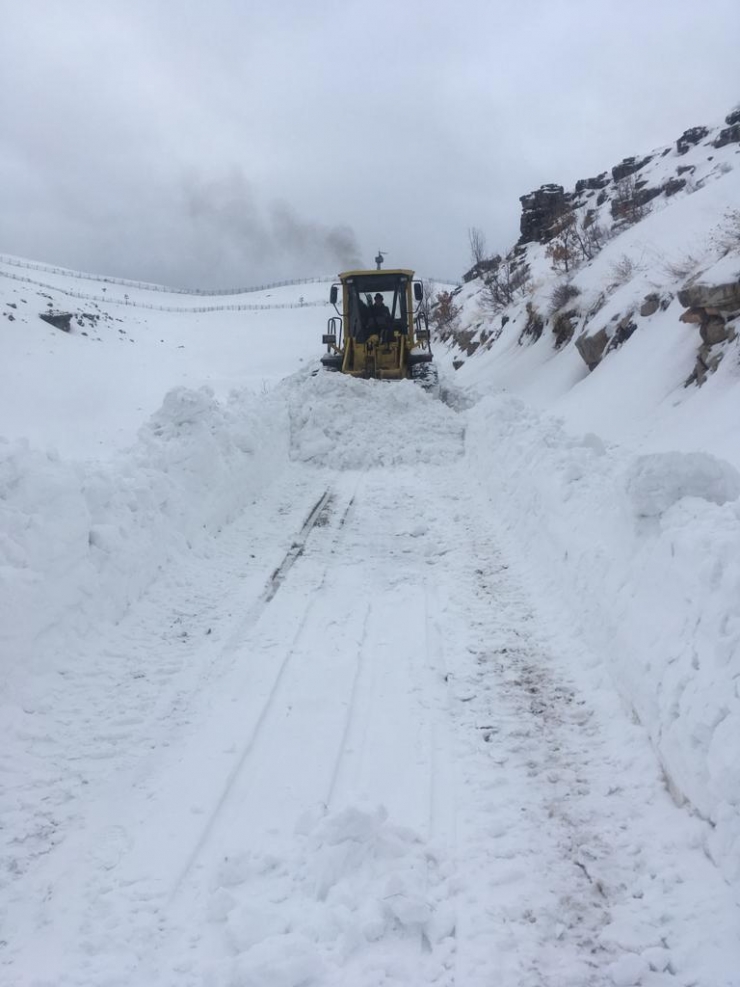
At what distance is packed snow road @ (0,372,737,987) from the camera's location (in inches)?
97.8

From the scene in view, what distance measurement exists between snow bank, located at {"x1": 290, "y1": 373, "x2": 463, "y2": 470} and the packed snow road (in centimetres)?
Answer: 548

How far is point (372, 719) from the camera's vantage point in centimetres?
396

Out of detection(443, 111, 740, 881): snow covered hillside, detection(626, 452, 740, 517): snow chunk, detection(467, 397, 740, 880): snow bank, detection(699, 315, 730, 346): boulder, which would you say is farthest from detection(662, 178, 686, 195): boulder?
detection(626, 452, 740, 517): snow chunk

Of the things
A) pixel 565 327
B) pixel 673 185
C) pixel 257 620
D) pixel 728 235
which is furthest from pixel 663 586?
pixel 673 185

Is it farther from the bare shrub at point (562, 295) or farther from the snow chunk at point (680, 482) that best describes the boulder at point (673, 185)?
the snow chunk at point (680, 482)

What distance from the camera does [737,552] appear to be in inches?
136

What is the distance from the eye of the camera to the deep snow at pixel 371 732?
255cm

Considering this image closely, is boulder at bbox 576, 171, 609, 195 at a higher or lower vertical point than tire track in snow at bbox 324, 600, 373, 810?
higher

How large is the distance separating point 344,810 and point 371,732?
2.65ft

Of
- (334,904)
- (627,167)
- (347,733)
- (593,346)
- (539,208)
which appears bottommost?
(334,904)

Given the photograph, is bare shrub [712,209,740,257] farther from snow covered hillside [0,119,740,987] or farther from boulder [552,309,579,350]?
boulder [552,309,579,350]

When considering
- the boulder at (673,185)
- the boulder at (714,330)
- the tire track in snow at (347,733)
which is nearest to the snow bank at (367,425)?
the boulder at (714,330)

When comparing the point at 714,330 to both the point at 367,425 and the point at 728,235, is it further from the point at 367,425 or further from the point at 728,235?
the point at 367,425

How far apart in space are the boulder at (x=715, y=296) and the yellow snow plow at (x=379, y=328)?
727cm
